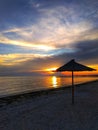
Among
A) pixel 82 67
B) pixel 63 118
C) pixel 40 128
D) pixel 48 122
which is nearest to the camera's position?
pixel 40 128

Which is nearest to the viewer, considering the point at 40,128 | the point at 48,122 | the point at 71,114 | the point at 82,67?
the point at 40,128

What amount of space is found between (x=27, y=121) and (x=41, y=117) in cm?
89

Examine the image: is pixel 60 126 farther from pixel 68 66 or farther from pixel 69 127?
pixel 68 66

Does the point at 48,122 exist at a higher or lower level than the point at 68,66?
lower

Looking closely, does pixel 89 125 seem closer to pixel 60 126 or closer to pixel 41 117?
pixel 60 126

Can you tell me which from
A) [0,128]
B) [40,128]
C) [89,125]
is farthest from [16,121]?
[89,125]

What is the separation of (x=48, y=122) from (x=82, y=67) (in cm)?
456

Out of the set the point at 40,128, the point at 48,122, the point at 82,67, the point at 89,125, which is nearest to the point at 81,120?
the point at 89,125

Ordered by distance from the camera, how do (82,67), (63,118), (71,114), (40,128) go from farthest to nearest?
(82,67) < (71,114) < (63,118) < (40,128)

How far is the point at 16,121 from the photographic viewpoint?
880 cm

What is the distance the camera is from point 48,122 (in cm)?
839

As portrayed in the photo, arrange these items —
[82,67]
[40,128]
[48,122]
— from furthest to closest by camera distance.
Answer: [82,67] → [48,122] → [40,128]

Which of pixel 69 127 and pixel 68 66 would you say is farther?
pixel 68 66

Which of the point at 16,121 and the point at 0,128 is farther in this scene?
the point at 16,121
